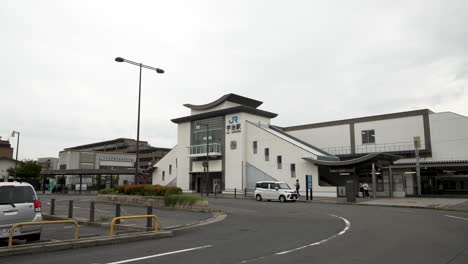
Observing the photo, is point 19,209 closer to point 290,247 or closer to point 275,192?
point 290,247

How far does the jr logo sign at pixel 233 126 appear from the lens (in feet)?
155

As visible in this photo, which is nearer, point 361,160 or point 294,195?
point 294,195

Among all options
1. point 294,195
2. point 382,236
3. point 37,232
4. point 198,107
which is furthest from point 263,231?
point 198,107

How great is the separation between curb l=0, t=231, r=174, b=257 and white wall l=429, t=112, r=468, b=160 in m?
36.9

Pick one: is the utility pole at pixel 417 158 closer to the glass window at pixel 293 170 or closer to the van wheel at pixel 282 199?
the glass window at pixel 293 170

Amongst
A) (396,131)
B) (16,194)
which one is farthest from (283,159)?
(16,194)

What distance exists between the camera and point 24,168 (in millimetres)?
58938

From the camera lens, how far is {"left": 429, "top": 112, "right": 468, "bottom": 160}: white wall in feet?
129

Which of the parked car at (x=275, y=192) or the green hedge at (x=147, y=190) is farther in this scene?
the parked car at (x=275, y=192)

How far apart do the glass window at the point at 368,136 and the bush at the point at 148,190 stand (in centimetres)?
2930

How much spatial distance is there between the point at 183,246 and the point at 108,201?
21.2 meters

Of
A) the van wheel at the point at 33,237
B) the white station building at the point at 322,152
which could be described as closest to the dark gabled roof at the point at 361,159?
the white station building at the point at 322,152

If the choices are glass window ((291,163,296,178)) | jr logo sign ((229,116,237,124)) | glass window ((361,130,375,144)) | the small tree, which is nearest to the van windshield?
glass window ((291,163,296,178))

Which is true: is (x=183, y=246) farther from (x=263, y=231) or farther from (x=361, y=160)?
(x=361, y=160)
